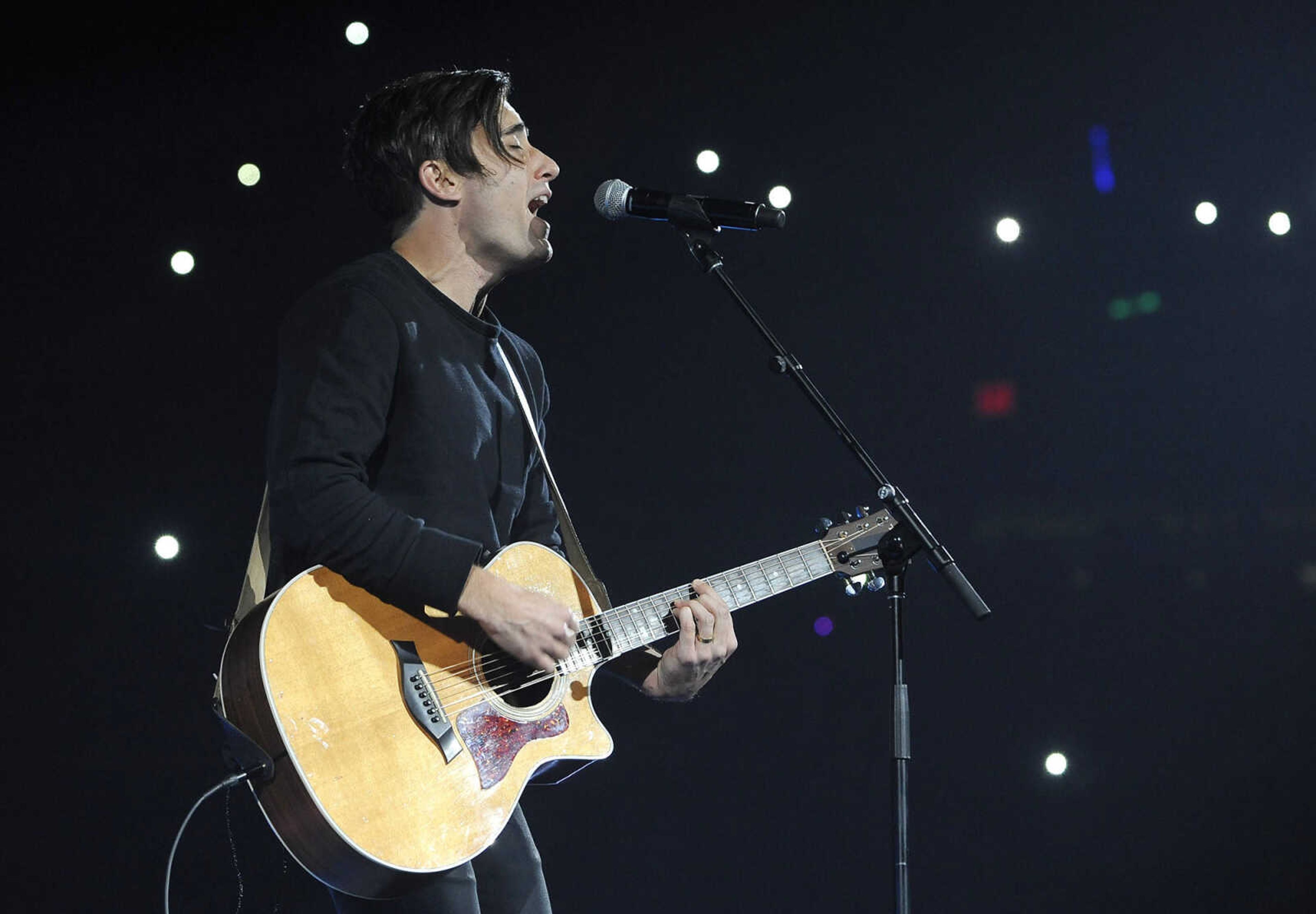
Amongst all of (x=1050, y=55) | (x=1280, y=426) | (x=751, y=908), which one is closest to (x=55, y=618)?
(x=751, y=908)

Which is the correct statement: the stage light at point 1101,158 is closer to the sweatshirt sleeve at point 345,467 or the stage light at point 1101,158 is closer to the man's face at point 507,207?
the man's face at point 507,207

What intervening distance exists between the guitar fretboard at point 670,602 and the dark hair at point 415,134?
801 millimetres

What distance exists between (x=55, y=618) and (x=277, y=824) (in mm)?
1390

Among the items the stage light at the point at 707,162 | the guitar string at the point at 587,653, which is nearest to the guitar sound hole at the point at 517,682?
the guitar string at the point at 587,653

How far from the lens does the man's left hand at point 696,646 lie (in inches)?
84.1

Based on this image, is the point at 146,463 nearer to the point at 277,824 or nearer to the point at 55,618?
the point at 55,618

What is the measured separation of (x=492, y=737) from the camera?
1.88 m

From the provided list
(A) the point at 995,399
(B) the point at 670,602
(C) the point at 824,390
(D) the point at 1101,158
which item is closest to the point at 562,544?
(B) the point at 670,602

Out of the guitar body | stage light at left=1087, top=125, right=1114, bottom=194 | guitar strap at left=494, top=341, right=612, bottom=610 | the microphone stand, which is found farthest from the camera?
stage light at left=1087, top=125, right=1114, bottom=194

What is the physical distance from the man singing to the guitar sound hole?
0.19 ft

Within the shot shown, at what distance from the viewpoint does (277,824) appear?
169 cm

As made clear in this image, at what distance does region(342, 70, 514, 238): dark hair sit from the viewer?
85.7 inches

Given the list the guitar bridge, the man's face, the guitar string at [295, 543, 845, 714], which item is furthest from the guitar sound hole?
the man's face

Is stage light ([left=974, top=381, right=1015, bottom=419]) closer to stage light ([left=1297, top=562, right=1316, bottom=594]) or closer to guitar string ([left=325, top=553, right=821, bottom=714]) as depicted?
stage light ([left=1297, top=562, right=1316, bottom=594])
